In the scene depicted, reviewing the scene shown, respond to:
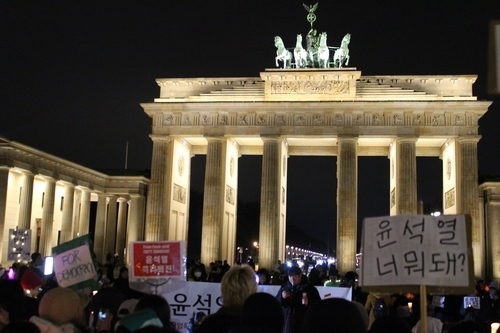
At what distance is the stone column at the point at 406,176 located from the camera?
4959 cm

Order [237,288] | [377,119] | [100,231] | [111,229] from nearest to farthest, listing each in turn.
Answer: [237,288], [377,119], [100,231], [111,229]

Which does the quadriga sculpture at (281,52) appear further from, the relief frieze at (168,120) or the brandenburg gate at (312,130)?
the relief frieze at (168,120)

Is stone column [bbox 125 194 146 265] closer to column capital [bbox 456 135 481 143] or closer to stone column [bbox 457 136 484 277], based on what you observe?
stone column [bbox 457 136 484 277]

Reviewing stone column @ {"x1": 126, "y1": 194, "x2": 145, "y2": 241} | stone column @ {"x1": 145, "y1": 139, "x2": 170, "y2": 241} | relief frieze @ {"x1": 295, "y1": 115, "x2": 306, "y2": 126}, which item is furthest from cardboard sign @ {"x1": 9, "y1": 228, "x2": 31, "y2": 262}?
stone column @ {"x1": 126, "y1": 194, "x2": 145, "y2": 241}

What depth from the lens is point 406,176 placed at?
164ft

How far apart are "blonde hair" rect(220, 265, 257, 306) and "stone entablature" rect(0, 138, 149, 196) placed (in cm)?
3854

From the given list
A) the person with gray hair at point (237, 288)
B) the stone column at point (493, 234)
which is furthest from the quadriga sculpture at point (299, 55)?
the person with gray hair at point (237, 288)

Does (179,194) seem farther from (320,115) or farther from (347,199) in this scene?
(347,199)

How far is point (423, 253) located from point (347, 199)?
44021 mm

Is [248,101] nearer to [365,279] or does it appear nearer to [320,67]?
[320,67]

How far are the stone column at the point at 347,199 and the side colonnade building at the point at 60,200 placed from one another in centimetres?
1865

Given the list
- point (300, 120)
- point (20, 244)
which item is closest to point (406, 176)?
point (300, 120)

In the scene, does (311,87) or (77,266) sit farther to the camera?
(311,87)

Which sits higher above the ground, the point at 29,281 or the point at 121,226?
the point at 121,226
